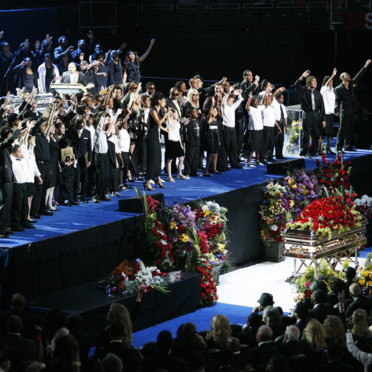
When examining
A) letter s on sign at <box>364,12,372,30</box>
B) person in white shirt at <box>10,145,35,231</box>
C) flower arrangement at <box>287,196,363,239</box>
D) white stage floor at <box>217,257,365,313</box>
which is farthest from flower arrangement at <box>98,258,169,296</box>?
letter s on sign at <box>364,12,372,30</box>

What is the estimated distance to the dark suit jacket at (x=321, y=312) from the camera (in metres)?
10.0

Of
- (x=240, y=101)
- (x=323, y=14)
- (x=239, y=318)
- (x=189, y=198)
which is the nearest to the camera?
(x=239, y=318)

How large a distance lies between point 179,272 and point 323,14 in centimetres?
1491

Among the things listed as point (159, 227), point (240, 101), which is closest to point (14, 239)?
point (159, 227)

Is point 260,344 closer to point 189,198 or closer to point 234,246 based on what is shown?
point 189,198

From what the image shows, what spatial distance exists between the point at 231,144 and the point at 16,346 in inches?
346

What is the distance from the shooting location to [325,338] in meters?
8.87

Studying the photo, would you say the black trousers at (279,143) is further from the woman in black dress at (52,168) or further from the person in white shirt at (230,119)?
the woman in black dress at (52,168)

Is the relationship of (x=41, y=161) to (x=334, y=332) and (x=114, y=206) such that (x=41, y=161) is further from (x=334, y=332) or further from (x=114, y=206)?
(x=334, y=332)

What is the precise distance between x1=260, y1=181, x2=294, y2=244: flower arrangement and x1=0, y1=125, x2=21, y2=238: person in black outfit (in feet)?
16.7

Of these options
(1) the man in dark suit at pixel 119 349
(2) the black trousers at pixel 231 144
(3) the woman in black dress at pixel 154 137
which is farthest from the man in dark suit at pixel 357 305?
(2) the black trousers at pixel 231 144

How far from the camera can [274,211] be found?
51.8ft

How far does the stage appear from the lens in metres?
11.6

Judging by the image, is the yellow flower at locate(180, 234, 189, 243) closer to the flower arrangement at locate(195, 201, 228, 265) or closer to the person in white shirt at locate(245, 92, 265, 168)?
the flower arrangement at locate(195, 201, 228, 265)
